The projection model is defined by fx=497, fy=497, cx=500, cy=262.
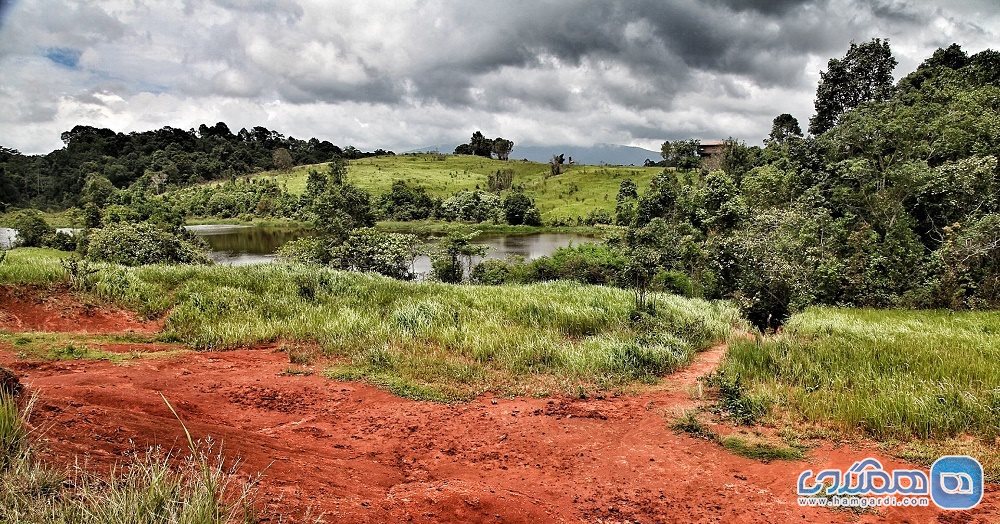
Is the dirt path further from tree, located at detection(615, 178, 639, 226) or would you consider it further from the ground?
tree, located at detection(615, 178, 639, 226)

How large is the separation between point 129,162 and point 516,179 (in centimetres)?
8026

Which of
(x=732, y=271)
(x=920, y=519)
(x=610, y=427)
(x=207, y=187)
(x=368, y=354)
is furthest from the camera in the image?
(x=207, y=187)

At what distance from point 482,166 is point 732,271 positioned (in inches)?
3237

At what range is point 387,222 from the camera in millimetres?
63750

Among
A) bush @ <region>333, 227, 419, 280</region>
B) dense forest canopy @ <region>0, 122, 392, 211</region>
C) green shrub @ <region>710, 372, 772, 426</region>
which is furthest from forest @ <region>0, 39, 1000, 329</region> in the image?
dense forest canopy @ <region>0, 122, 392, 211</region>

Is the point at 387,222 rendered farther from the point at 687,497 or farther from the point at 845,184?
the point at 687,497

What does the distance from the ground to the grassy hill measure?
60.6m

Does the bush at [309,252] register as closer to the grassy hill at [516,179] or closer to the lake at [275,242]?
the lake at [275,242]

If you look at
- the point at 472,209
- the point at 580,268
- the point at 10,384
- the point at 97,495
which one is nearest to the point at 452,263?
the point at 580,268

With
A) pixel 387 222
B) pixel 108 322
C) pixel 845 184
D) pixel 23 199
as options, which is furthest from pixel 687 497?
pixel 23 199

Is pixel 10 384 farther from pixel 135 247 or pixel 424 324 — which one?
pixel 135 247

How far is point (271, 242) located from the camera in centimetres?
5128

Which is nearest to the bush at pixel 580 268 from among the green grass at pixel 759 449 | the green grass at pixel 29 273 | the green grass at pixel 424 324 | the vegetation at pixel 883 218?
the vegetation at pixel 883 218

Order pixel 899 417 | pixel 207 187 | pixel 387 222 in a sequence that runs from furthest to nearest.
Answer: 1. pixel 207 187
2. pixel 387 222
3. pixel 899 417
